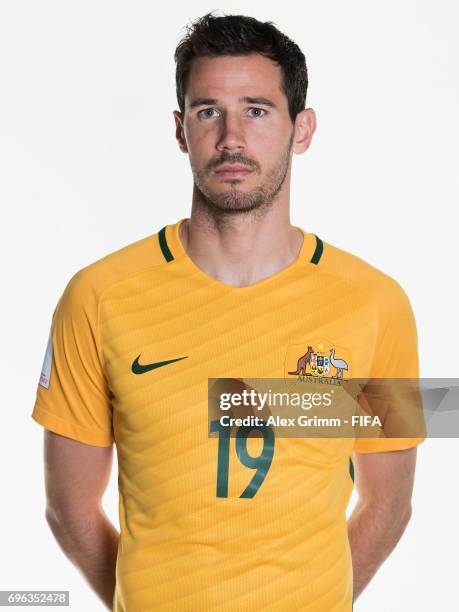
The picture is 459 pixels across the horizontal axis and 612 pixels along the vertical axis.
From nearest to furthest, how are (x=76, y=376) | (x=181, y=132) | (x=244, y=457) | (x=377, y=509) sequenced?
(x=244, y=457) → (x=76, y=376) → (x=181, y=132) → (x=377, y=509)

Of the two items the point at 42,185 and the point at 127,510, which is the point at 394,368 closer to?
the point at 127,510

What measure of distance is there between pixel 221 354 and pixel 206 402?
0.40 feet

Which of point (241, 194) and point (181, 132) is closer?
point (241, 194)

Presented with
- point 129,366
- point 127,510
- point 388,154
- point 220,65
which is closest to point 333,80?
point 388,154

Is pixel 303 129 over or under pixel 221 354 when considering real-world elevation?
over

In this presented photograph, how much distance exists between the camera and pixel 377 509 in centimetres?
269

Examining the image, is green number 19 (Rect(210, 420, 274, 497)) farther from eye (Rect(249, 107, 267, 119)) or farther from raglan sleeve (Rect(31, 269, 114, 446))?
eye (Rect(249, 107, 267, 119))

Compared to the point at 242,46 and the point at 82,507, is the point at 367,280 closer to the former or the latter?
the point at 242,46

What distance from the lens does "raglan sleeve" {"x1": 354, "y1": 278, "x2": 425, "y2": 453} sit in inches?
96.6

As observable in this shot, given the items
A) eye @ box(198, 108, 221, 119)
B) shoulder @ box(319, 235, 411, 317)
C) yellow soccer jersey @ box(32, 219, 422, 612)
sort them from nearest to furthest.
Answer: yellow soccer jersey @ box(32, 219, 422, 612), eye @ box(198, 108, 221, 119), shoulder @ box(319, 235, 411, 317)

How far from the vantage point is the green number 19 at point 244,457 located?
2.25 metres

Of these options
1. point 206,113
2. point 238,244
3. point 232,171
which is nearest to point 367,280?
point 238,244

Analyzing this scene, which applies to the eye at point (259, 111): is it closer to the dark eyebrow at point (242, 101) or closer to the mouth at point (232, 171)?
the dark eyebrow at point (242, 101)

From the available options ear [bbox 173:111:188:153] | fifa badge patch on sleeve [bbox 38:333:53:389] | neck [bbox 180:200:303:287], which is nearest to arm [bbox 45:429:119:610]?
fifa badge patch on sleeve [bbox 38:333:53:389]
